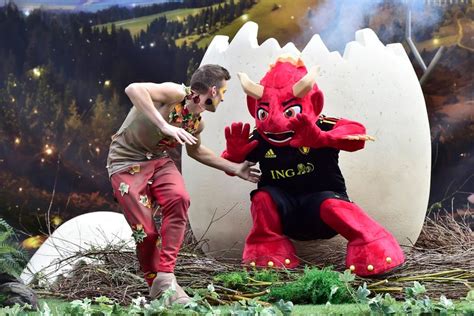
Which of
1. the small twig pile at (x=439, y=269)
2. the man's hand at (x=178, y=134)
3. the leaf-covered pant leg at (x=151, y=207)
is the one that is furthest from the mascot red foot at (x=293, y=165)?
the man's hand at (x=178, y=134)

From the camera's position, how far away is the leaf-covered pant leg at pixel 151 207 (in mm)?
4520

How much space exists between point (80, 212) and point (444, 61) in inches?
117

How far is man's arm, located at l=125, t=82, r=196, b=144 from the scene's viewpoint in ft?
14.5

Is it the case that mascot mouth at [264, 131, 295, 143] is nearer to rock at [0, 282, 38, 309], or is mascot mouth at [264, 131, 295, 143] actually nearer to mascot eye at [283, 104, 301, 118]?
mascot eye at [283, 104, 301, 118]

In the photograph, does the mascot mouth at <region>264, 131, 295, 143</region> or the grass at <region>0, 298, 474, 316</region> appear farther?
the mascot mouth at <region>264, 131, 295, 143</region>

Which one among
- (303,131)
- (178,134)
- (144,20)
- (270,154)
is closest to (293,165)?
(270,154)

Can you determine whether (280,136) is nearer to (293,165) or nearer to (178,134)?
(293,165)

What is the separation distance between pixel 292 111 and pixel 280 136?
135 millimetres

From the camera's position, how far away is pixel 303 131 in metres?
4.89

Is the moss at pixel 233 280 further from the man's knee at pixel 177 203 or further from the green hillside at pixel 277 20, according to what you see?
the green hillside at pixel 277 20

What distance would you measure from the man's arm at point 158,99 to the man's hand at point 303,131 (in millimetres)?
594

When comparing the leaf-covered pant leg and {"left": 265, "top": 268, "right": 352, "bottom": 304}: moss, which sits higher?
the leaf-covered pant leg

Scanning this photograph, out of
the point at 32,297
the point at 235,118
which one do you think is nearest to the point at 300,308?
the point at 32,297

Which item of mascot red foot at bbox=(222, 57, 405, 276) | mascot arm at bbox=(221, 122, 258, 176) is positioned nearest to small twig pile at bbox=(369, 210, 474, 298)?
mascot red foot at bbox=(222, 57, 405, 276)
